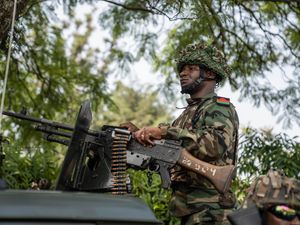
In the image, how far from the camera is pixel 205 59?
178 inches

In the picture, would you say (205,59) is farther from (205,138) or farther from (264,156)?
(264,156)

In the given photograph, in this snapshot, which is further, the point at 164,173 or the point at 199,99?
the point at 199,99

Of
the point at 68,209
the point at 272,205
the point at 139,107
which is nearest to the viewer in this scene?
the point at 68,209

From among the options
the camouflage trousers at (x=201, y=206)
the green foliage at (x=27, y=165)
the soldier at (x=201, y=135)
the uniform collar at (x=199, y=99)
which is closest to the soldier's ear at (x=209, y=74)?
the soldier at (x=201, y=135)

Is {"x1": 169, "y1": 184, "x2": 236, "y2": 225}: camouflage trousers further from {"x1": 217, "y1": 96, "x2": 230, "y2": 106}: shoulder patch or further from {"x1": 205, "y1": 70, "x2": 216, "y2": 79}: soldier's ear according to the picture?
{"x1": 205, "y1": 70, "x2": 216, "y2": 79}: soldier's ear

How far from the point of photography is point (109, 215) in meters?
2.28

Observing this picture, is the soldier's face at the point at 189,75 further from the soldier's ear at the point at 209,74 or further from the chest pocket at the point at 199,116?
the chest pocket at the point at 199,116

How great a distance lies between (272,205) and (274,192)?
0.06m

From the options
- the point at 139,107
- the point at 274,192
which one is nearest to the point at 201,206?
the point at 274,192

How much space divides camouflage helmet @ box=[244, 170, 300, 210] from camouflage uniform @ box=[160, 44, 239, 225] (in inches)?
44.1

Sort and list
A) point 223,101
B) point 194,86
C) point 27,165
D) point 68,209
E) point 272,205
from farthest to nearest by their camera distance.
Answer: point 27,165, point 194,86, point 223,101, point 272,205, point 68,209

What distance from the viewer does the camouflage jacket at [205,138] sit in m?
4.06

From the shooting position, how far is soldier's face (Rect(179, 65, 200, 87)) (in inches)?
176

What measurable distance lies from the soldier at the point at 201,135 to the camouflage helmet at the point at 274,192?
1121mm
